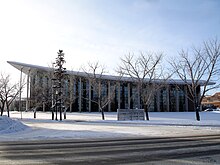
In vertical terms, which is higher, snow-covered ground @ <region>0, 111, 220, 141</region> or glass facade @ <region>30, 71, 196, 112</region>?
glass facade @ <region>30, 71, 196, 112</region>

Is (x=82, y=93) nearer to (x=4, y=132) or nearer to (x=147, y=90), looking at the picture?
(x=147, y=90)

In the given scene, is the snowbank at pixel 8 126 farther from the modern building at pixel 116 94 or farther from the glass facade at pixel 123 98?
the glass facade at pixel 123 98

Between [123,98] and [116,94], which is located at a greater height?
[116,94]

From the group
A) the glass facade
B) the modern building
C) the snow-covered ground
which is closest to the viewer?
the snow-covered ground

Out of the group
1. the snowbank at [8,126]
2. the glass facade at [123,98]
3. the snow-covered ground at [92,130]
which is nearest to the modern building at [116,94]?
the glass facade at [123,98]

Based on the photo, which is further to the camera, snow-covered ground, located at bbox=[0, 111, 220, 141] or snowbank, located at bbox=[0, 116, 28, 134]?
snowbank, located at bbox=[0, 116, 28, 134]

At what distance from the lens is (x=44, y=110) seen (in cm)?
7512

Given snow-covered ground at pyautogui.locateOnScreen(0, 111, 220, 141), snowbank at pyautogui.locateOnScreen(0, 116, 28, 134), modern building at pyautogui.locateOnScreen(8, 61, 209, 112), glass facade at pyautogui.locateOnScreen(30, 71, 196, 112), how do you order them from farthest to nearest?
glass facade at pyautogui.locateOnScreen(30, 71, 196, 112)
modern building at pyautogui.locateOnScreen(8, 61, 209, 112)
snowbank at pyautogui.locateOnScreen(0, 116, 28, 134)
snow-covered ground at pyautogui.locateOnScreen(0, 111, 220, 141)

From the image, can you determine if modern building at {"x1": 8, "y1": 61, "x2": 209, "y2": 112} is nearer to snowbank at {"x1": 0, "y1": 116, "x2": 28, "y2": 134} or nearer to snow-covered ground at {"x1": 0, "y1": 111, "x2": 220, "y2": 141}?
snow-covered ground at {"x1": 0, "y1": 111, "x2": 220, "y2": 141}

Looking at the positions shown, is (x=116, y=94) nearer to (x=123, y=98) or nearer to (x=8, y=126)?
(x=123, y=98)

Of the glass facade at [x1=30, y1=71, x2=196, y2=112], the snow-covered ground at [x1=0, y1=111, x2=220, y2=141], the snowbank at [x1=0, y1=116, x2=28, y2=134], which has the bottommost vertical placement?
the snow-covered ground at [x1=0, y1=111, x2=220, y2=141]

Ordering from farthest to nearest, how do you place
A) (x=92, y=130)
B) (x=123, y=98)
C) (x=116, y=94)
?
(x=123, y=98) → (x=116, y=94) → (x=92, y=130)

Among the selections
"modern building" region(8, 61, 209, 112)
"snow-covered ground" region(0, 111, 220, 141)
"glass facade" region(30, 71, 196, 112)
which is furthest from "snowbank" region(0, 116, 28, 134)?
"glass facade" region(30, 71, 196, 112)

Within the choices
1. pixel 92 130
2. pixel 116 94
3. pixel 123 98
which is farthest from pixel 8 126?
pixel 123 98
